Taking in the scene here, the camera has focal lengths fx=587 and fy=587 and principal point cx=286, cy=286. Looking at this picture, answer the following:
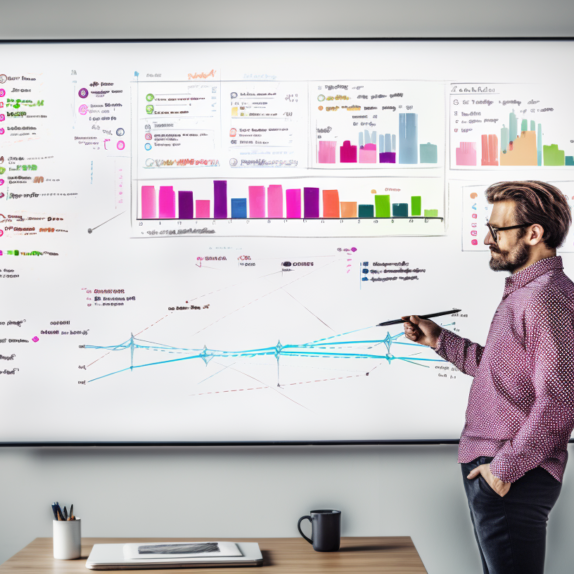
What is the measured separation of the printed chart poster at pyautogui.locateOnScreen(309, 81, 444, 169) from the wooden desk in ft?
3.90

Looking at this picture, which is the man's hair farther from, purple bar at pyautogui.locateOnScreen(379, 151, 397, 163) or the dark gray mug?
the dark gray mug

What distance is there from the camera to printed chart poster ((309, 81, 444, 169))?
6.52ft

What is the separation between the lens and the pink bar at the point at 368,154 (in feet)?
6.52

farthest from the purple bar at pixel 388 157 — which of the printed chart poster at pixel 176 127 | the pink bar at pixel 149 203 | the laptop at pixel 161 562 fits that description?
the laptop at pixel 161 562

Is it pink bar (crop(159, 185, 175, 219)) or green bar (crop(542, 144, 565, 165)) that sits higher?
green bar (crop(542, 144, 565, 165))

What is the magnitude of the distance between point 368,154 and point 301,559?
1273 mm

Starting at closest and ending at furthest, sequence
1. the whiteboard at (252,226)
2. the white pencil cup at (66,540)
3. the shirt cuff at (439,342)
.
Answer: the white pencil cup at (66,540), the shirt cuff at (439,342), the whiteboard at (252,226)

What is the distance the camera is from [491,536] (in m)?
1.52

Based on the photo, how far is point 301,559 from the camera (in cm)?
158

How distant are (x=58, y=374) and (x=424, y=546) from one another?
1.37 metres

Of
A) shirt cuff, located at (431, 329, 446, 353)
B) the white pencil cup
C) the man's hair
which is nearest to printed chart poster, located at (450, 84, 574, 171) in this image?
the man's hair

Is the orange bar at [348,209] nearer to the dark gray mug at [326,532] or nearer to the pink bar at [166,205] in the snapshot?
the pink bar at [166,205]

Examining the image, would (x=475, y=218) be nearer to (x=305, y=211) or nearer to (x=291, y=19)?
(x=305, y=211)

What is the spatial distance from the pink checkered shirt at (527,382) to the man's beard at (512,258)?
4 centimetres
